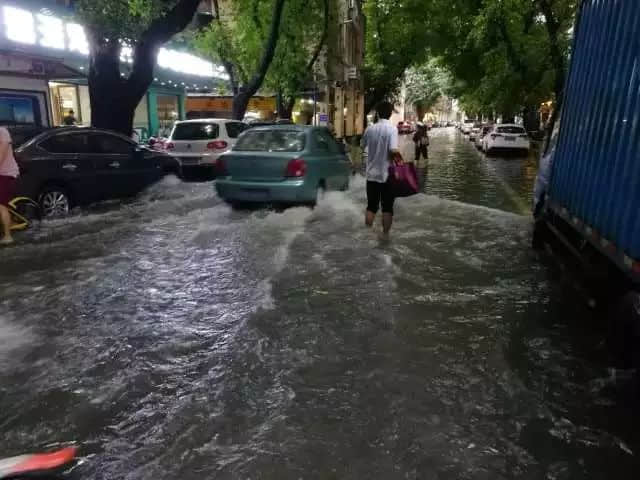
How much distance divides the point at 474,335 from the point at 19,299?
14.2 ft

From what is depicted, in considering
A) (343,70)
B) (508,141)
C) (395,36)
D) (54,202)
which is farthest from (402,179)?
(395,36)

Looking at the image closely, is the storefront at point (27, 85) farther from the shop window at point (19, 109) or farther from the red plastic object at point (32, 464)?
the red plastic object at point (32, 464)

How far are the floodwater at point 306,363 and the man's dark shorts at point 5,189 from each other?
0.67m

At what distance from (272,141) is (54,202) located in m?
3.74

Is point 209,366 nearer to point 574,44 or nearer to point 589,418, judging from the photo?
point 589,418

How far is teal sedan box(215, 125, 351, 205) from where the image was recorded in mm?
9078

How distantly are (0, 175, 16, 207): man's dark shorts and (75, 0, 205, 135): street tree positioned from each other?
14.4ft

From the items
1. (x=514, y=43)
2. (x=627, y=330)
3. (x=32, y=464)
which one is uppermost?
(x=514, y=43)

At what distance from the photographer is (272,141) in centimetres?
956

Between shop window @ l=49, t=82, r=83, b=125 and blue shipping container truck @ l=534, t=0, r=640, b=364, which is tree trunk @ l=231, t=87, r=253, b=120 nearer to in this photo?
shop window @ l=49, t=82, r=83, b=125

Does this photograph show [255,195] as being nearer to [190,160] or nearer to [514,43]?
[190,160]

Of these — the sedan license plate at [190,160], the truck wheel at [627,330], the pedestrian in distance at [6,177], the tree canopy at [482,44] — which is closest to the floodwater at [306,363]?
the truck wheel at [627,330]

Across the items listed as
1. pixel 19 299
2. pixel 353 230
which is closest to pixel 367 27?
pixel 353 230

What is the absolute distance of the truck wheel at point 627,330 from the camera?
11.4ft
